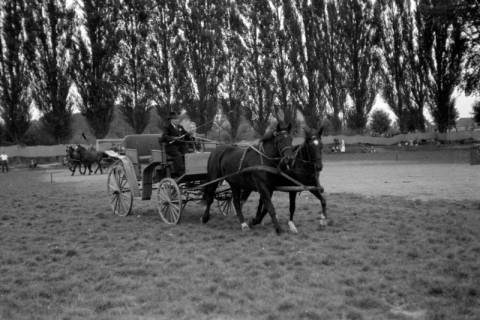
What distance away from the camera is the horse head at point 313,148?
652 centimetres

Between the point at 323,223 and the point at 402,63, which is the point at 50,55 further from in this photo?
the point at 323,223

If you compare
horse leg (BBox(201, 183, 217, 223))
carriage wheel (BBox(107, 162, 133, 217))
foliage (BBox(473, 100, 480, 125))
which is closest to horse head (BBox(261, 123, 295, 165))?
horse leg (BBox(201, 183, 217, 223))

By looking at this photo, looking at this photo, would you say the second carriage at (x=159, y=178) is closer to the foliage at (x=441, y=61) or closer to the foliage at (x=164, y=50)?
the foliage at (x=164, y=50)

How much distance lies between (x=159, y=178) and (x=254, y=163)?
96.2 inches

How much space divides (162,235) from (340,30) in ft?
95.8

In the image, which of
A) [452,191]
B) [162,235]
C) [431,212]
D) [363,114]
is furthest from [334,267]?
[363,114]

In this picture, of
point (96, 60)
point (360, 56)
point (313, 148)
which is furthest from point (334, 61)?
point (313, 148)

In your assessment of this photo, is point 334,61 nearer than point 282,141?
No

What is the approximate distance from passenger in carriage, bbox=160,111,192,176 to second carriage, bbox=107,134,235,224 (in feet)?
0.30

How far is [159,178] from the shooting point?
8.75m

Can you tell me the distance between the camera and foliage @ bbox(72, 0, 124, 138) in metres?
30.2

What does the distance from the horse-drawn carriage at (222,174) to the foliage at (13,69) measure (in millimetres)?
24107

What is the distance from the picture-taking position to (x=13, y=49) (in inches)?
1160

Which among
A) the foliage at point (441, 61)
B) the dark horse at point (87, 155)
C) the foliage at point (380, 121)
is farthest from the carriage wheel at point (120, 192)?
the foliage at point (380, 121)
